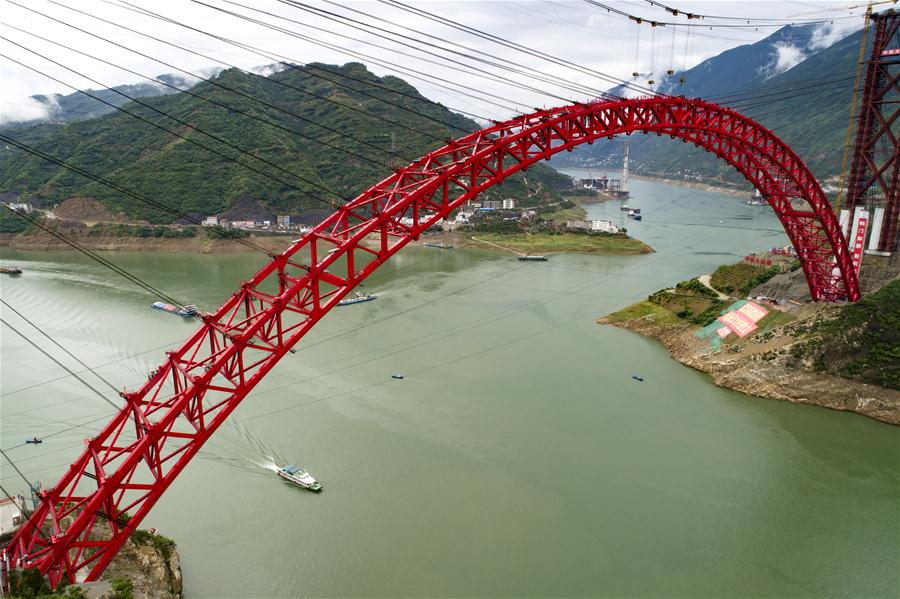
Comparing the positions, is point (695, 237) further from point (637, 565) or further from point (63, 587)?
point (63, 587)

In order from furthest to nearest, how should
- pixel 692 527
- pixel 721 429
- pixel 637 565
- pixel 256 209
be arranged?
pixel 256 209 → pixel 721 429 → pixel 692 527 → pixel 637 565

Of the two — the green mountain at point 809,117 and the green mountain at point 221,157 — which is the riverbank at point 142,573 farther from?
the green mountain at point 809,117

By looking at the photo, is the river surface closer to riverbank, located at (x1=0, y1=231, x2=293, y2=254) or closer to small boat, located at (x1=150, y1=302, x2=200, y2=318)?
small boat, located at (x1=150, y1=302, x2=200, y2=318)

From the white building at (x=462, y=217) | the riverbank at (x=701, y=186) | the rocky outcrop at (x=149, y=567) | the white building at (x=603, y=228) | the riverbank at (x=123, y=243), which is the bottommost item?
the rocky outcrop at (x=149, y=567)

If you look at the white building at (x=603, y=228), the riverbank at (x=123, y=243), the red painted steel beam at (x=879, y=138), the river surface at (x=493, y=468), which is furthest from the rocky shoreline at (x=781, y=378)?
the riverbank at (x=123, y=243)

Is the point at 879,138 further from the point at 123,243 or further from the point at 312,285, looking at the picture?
the point at 123,243

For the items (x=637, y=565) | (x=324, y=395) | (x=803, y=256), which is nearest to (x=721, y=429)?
(x=637, y=565)
